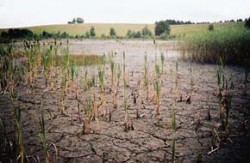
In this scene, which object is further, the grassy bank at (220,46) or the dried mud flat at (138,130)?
the grassy bank at (220,46)

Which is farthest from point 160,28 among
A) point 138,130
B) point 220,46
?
point 138,130

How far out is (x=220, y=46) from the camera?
862 centimetres

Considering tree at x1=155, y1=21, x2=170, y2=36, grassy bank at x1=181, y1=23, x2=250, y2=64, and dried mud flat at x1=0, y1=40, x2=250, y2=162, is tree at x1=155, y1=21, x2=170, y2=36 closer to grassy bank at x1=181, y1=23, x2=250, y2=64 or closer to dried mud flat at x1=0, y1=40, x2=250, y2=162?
grassy bank at x1=181, y1=23, x2=250, y2=64

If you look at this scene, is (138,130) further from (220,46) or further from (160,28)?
(160,28)

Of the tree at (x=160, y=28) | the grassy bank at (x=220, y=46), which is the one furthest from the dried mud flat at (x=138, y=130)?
the tree at (x=160, y=28)

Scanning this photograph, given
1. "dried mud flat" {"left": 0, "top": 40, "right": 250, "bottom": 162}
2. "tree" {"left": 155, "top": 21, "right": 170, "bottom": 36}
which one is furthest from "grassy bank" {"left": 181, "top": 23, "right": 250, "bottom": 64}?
"tree" {"left": 155, "top": 21, "right": 170, "bottom": 36}

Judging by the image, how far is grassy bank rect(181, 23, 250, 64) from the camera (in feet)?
27.1

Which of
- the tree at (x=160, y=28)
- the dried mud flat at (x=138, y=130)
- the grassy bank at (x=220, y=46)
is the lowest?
the dried mud flat at (x=138, y=130)

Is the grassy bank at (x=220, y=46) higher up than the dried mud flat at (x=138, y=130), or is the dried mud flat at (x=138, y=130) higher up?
the grassy bank at (x=220, y=46)

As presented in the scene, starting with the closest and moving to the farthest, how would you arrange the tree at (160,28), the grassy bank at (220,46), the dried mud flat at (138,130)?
the dried mud flat at (138,130) < the grassy bank at (220,46) < the tree at (160,28)

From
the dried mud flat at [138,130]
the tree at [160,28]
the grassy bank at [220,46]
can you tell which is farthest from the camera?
the tree at [160,28]

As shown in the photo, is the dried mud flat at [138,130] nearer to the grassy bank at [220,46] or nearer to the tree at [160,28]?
the grassy bank at [220,46]

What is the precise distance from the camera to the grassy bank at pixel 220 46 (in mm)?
8258

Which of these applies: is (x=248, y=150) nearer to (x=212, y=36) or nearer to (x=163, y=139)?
(x=163, y=139)
